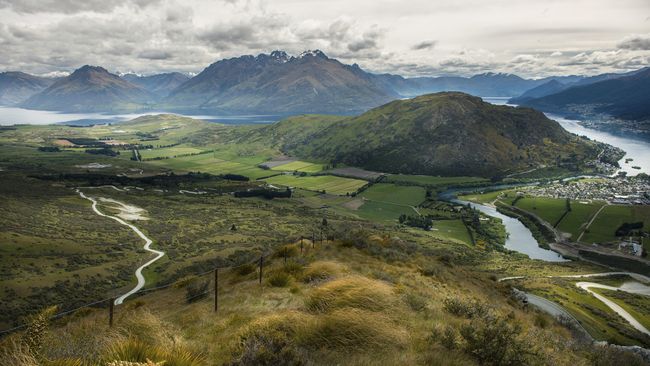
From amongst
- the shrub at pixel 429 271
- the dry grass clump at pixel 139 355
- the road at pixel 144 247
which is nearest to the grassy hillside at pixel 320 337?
the dry grass clump at pixel 139 355

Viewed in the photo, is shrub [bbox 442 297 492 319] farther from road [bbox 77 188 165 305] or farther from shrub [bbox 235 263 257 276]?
road [bbox 77 188 165 305]

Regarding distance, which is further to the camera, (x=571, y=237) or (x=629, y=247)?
(x=571, y=237)

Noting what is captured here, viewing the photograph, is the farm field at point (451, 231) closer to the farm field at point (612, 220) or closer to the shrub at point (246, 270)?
the farm field at point (612, 220)

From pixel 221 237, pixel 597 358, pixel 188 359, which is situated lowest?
pixel 221 237

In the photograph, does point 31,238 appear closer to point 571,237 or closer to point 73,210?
point 73,210

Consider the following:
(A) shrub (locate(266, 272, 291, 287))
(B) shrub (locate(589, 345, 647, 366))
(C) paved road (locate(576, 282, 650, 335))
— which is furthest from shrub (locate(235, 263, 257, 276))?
(C) paved road (locate(576, 282, 650, 335))

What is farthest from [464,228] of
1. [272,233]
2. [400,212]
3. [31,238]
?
[31,238]

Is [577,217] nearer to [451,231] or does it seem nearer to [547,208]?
[547,208]
